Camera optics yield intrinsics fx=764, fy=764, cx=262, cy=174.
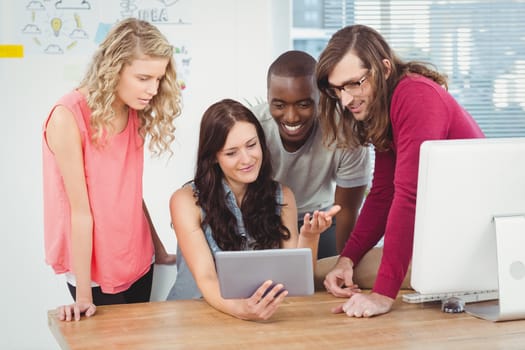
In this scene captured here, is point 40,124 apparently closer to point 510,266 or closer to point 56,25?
point 56,25

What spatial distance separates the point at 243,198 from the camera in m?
2.49

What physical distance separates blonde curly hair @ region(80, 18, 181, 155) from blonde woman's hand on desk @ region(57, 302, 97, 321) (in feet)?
1.59

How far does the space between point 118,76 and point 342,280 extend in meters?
0.91

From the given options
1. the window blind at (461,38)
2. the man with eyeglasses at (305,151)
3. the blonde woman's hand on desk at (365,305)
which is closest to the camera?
the blonde woman's hand on desk at (365,305)

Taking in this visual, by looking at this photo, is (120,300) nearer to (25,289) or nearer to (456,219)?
(456,219)

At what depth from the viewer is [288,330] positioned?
1.90 metres

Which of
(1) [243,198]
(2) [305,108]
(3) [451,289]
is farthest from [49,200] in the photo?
(3) [451,289]

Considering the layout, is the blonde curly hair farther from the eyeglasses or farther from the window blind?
the window blind

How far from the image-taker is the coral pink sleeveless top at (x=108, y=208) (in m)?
2.28

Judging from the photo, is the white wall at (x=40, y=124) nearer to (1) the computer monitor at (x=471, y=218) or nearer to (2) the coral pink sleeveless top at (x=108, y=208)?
(2) the coral pink sleeveless top at (x=108, y=208)

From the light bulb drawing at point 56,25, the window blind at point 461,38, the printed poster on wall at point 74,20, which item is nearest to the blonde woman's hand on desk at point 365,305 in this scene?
the printed poster on wall at point 74,20

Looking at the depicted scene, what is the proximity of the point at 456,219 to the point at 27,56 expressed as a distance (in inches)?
95.2

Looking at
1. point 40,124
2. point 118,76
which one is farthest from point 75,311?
point 40,124

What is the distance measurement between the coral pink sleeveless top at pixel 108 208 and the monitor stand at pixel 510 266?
1.11m
